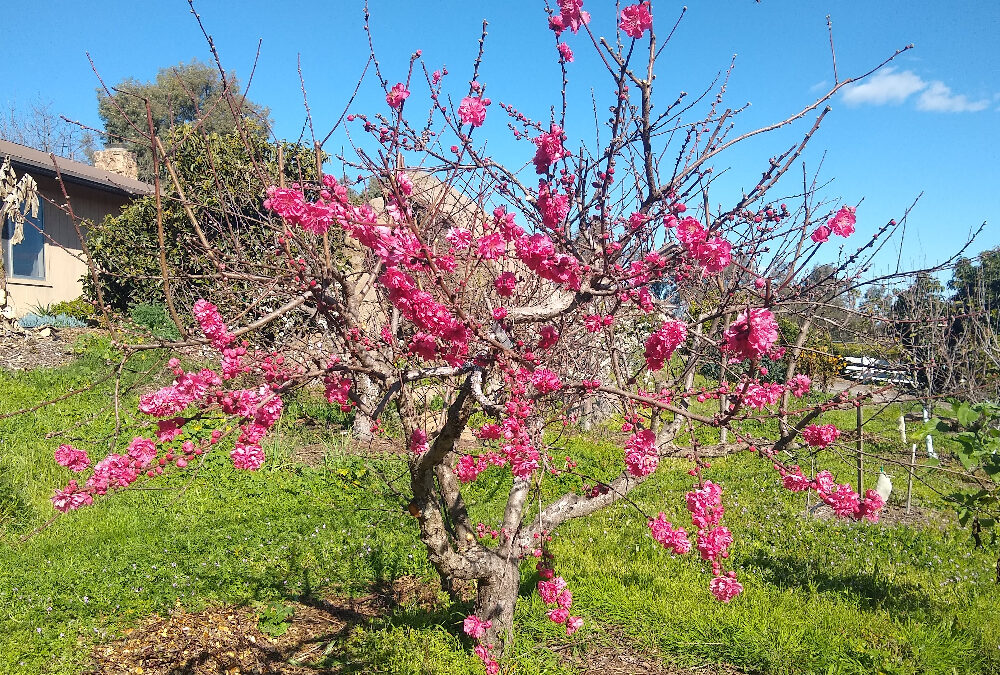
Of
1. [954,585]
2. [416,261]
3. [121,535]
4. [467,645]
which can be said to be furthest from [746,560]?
[121,535]

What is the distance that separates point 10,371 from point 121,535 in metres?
5.34

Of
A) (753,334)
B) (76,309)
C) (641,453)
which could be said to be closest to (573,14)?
(753,334)

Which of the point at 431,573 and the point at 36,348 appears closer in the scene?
the point at 431,573

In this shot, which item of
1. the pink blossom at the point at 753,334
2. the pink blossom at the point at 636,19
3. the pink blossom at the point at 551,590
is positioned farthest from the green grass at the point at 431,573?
the pink blossom at the point at 636,19

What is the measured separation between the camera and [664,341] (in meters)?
2.33

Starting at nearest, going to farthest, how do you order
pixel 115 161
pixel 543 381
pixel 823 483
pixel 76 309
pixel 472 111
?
pixel 543 381, pixel 823 483, pixel 472 111, pixel 76 309, pixel 115 161

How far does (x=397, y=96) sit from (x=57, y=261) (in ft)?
43.2

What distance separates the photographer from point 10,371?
8531 millimetres

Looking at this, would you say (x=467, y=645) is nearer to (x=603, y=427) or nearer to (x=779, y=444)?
(x=779, y=444)

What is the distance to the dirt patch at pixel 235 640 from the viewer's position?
11.3 ft

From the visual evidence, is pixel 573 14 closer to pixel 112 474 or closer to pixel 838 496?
pixel 838 496

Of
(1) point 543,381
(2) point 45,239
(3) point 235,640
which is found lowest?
(3) point 235,640

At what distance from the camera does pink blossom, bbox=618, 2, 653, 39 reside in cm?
286

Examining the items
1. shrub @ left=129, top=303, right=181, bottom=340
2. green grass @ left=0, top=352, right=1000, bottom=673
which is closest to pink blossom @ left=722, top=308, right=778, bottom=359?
green grass @ left=0, top=352, right=1000, bottom=673
